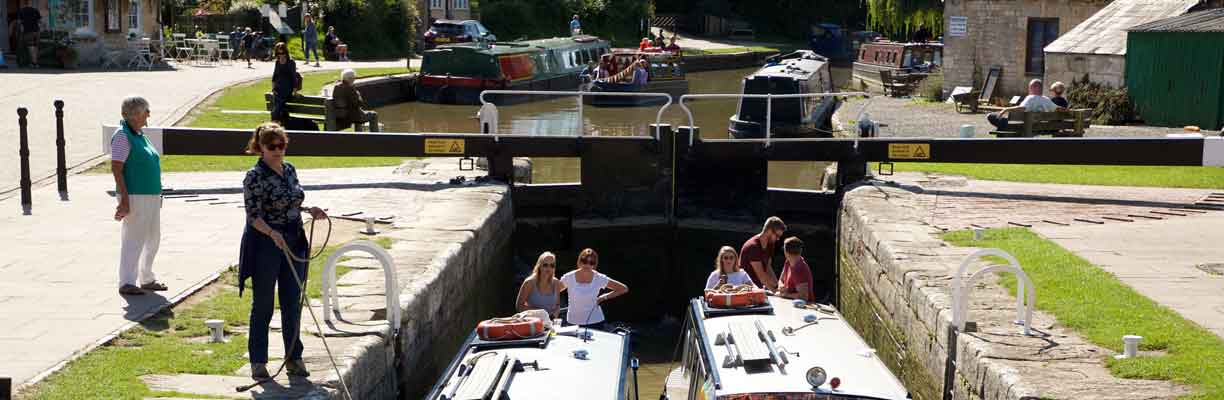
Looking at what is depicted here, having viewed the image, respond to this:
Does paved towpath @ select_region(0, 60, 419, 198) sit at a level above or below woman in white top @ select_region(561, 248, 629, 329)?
above

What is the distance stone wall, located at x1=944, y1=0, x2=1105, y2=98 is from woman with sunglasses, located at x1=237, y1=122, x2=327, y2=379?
25.9 m

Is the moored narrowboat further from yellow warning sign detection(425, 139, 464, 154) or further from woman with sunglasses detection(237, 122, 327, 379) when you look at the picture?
yellow warning sign detection(425, 139, 464, 154)

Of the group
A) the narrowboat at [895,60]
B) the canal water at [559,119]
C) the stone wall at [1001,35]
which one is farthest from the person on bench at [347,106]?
the narrowboat at [895,60]

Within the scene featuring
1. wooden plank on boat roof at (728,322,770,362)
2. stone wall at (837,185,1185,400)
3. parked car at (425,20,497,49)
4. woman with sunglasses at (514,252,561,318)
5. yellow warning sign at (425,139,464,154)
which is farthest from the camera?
parked car at (425,20,497,49)

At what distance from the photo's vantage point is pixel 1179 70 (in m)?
25.7

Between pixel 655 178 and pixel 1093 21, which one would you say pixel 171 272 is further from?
pixel 1093 21

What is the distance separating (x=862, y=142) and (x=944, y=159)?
1.03m

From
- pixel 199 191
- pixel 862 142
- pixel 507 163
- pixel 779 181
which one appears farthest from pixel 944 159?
pixel 199 191

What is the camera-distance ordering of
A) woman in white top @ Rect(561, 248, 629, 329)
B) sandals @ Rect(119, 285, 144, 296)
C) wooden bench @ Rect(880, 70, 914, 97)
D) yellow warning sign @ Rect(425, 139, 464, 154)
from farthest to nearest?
wooden bench @ Rect(880, 70, 914, 97) → yellow warning sign @ Rect(425, 139, 464, 154) → woman in white top @ Rect(561, 248, 629, 329) → sandals @ Rect(119, 285, 144, 296)

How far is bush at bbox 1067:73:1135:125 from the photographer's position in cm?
2683

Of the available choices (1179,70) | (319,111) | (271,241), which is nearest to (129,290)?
(271,241)

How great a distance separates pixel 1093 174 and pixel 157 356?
546 inches

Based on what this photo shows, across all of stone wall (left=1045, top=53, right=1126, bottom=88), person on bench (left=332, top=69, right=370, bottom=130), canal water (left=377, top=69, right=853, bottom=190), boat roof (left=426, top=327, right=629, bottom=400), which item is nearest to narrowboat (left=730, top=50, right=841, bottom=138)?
canal water (left=377, top=69, right=853, bottom=190)

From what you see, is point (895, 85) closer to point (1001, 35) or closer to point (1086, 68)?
point (1001, 35)
